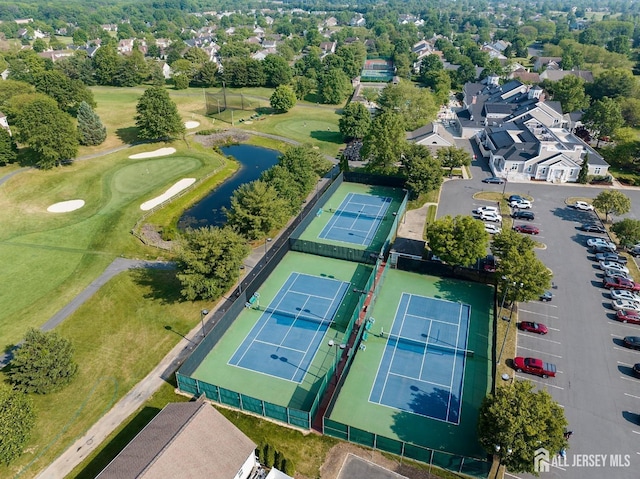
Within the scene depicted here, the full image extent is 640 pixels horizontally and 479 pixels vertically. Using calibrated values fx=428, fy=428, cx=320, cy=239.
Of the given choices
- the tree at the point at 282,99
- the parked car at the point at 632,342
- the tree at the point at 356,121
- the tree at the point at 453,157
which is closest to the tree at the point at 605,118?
the tree at the point at 453,157

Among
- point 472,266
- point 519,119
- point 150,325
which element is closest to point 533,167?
point 519,119

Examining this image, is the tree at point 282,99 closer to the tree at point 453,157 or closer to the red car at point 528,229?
the tree at point 453,157

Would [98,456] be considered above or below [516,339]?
below

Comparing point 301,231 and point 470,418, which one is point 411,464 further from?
point 301,231

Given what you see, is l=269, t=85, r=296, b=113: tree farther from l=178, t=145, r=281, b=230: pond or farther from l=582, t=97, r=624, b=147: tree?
l=582, t=97, r=624, b=147: tree

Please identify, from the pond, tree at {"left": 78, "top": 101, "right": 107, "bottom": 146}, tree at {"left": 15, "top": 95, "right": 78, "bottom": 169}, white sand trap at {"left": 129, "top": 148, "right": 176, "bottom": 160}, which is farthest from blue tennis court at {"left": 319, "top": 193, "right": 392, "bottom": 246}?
tree at {"left": 78, "top": 101, "right": 107, "bottom": 146}
